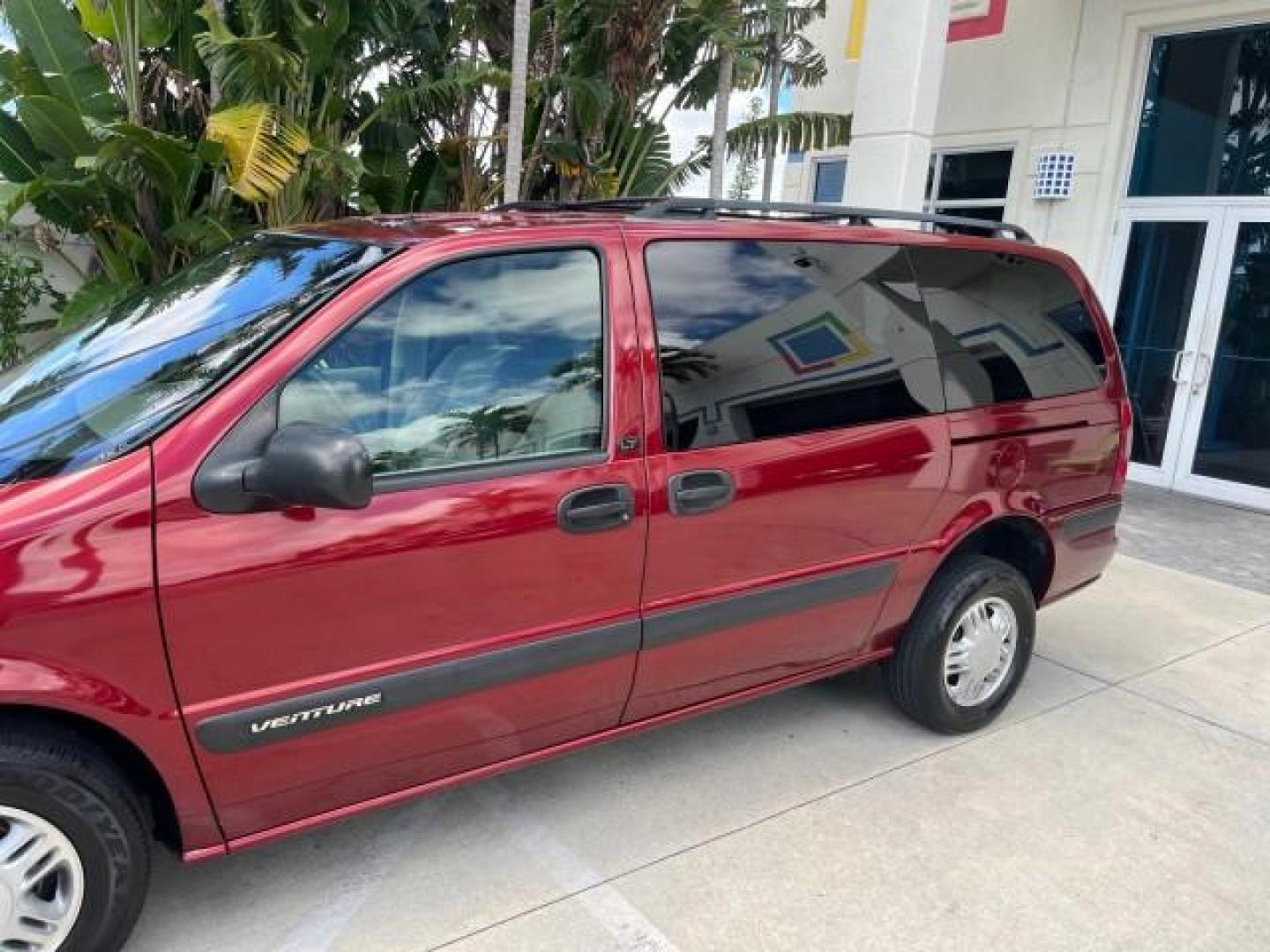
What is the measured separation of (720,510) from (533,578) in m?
0.61

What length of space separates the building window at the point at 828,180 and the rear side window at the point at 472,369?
28.5 feet

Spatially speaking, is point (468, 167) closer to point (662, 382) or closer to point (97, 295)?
point (97, 295)

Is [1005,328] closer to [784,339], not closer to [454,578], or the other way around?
[784,339]

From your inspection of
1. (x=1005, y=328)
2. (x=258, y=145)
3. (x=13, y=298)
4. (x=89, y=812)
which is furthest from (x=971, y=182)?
(x=89, y=812)

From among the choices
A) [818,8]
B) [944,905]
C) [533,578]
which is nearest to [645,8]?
[818,8]

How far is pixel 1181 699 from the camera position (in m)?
4.19

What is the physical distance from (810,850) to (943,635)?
988 millimetres

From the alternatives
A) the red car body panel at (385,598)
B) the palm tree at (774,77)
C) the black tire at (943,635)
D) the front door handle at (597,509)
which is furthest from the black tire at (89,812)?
the palm tree at (774,77)

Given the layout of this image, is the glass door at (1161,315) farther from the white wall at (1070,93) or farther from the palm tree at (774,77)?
the palm tree at (774,77)

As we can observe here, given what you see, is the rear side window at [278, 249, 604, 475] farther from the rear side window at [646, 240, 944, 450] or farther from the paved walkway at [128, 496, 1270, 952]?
the paved walkway at [128, 496, 1270, 952]

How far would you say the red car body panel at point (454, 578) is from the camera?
1.99m

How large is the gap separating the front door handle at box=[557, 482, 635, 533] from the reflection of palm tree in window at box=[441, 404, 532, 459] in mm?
223

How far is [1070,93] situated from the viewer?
335 inches

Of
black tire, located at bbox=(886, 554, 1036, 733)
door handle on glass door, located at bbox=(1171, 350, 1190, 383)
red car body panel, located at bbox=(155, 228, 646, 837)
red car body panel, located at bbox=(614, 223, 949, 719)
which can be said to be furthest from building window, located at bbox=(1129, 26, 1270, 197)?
red car body panel, located at bbox=(155, 228, 646, 837)
